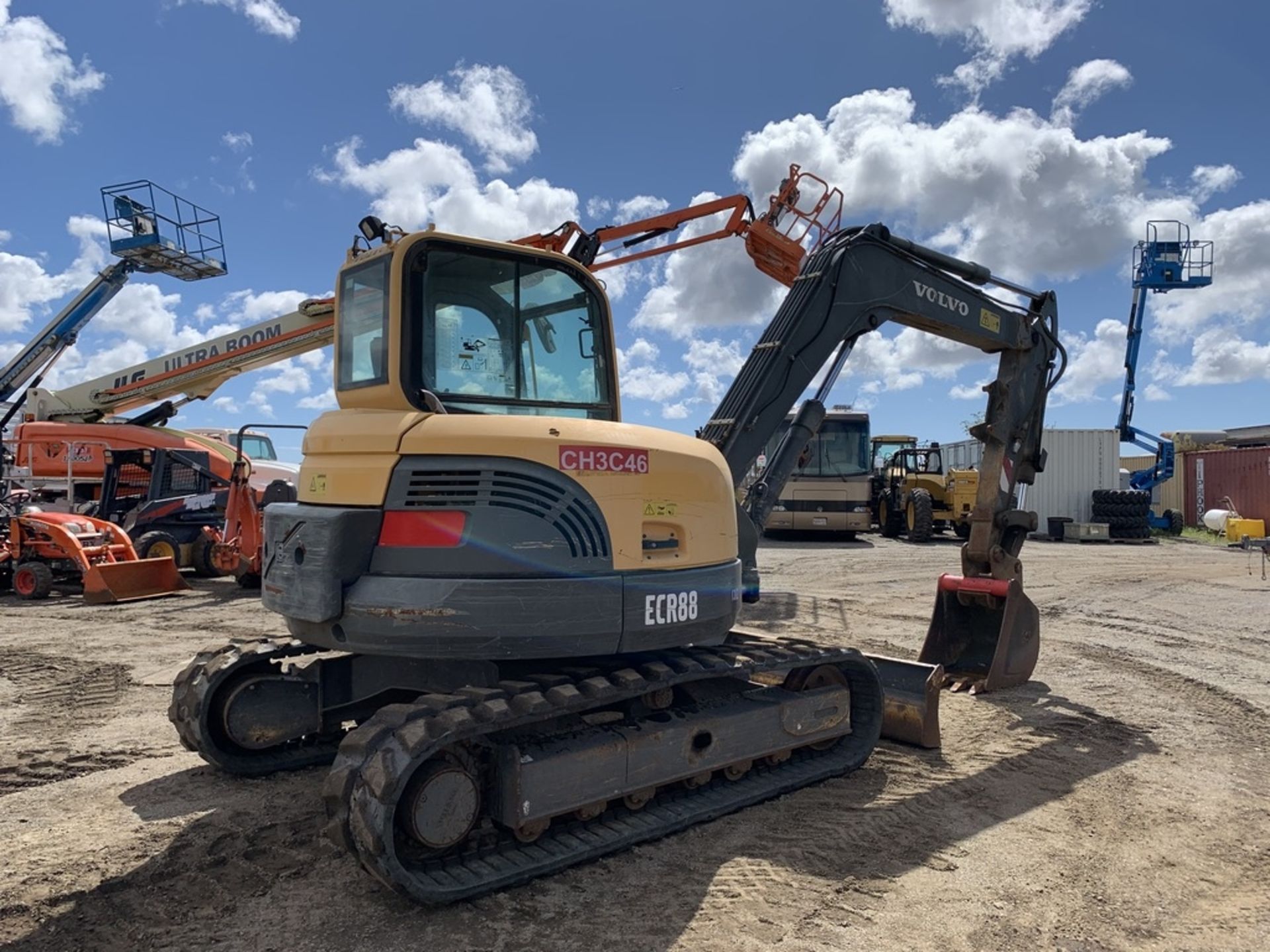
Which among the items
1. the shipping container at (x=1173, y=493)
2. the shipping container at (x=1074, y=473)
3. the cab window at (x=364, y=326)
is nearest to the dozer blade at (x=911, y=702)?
the cab window at (x=364, y=326)

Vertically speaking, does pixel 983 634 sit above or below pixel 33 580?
above

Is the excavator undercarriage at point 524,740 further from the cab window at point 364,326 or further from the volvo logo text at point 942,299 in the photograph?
the volvo logo text at point 942,299

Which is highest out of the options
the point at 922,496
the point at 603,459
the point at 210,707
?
the point at 922,496

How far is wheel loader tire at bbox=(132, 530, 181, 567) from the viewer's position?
14.3 m

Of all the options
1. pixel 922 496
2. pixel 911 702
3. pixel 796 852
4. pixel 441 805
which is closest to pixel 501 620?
pixel 441 805

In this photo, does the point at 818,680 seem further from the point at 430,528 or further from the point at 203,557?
the point at 203,557

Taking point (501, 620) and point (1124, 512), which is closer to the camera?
point (501, 620)

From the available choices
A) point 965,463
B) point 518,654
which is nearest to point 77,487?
point 518,654

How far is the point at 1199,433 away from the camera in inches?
1610

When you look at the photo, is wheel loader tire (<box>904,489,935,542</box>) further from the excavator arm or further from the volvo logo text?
the volvo logo text

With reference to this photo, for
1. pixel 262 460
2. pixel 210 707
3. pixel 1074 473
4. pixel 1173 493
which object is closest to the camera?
pixel 210 707

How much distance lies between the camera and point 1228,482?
29797 millimetres

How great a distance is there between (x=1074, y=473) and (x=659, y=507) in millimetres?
28499

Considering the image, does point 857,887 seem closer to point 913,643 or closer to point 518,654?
point 518,654
